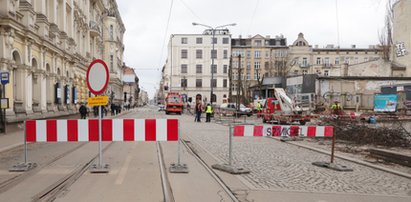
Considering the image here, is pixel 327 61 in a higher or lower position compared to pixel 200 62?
lower

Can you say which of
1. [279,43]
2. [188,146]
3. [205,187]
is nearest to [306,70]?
[279,43]

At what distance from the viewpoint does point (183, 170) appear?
7785 mm

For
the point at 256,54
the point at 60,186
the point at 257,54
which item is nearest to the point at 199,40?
the point at 256,54

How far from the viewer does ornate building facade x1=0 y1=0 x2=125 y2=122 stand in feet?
61.6

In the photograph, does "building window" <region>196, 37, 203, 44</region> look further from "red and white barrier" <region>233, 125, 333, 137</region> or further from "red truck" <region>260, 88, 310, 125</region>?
"red and white barrier" <region>233, 125, 333, 137</region>

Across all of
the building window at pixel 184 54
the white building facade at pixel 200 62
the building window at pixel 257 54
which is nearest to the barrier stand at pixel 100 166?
the white building facade at pixel 200 62

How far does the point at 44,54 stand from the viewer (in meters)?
24.9

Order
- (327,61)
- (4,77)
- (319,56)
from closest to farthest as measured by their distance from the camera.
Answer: (4,77)
(327,61)
(319,56)

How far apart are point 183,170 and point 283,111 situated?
66.2 feet

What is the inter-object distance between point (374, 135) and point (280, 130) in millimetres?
7095

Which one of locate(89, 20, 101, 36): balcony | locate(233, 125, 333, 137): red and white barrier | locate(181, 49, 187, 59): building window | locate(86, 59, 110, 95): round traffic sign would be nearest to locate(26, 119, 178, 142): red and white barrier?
locate(86, 59, 110, 95): round traffic sign

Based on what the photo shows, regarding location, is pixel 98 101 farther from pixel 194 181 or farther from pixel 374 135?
pixel 374 135

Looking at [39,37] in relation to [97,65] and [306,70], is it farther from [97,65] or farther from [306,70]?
[306,70]

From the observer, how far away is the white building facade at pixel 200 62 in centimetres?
9106
